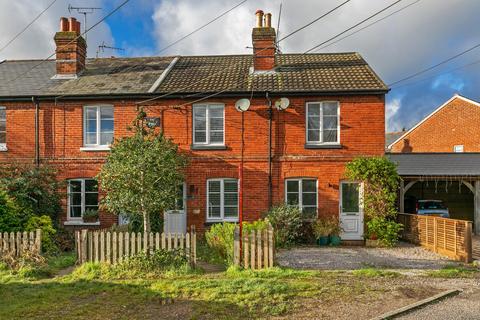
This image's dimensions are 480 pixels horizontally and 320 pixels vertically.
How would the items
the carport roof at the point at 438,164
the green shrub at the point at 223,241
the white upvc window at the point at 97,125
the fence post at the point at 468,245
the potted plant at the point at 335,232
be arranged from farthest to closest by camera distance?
the carport roof at the point at 438,164
the white upvc window at the point at 97,125
the potted plant at the point at 335,232
the fence post at the point at 468,245
the green shrub at the point at 223,241

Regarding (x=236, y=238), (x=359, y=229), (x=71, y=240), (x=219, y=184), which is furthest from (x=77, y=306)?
(x=359, y=229)

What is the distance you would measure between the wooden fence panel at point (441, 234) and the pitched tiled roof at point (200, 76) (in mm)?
5534

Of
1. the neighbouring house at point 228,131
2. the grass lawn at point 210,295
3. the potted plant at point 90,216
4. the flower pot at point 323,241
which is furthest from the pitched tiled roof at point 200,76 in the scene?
the grass lawn at point 210,295

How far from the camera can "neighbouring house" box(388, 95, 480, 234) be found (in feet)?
70.6

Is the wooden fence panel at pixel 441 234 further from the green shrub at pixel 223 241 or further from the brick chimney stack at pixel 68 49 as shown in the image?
the brick chimney stack at pixel 68 49

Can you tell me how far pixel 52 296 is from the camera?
31.3 feet

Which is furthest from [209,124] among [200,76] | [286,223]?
[286,223]

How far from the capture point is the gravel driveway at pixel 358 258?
41.1 feet

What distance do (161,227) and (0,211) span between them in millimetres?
5704

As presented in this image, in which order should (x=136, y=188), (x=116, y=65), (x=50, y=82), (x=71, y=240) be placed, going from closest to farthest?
(x=136, y=188) → (x=71, y=240) → (x=50, y=82) → (x=116, y=65)

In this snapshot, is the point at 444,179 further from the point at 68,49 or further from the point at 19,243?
the point at 68,49

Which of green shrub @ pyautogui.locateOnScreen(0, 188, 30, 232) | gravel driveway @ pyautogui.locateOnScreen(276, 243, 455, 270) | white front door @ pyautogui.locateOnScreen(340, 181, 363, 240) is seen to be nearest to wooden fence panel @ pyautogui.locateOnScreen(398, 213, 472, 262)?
gravel driveway @ pyautogui.locateOnScreen(276, 243, 455, 270)

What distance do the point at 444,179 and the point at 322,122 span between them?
24.5ft

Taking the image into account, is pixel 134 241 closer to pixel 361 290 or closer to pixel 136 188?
pixel 136 188
